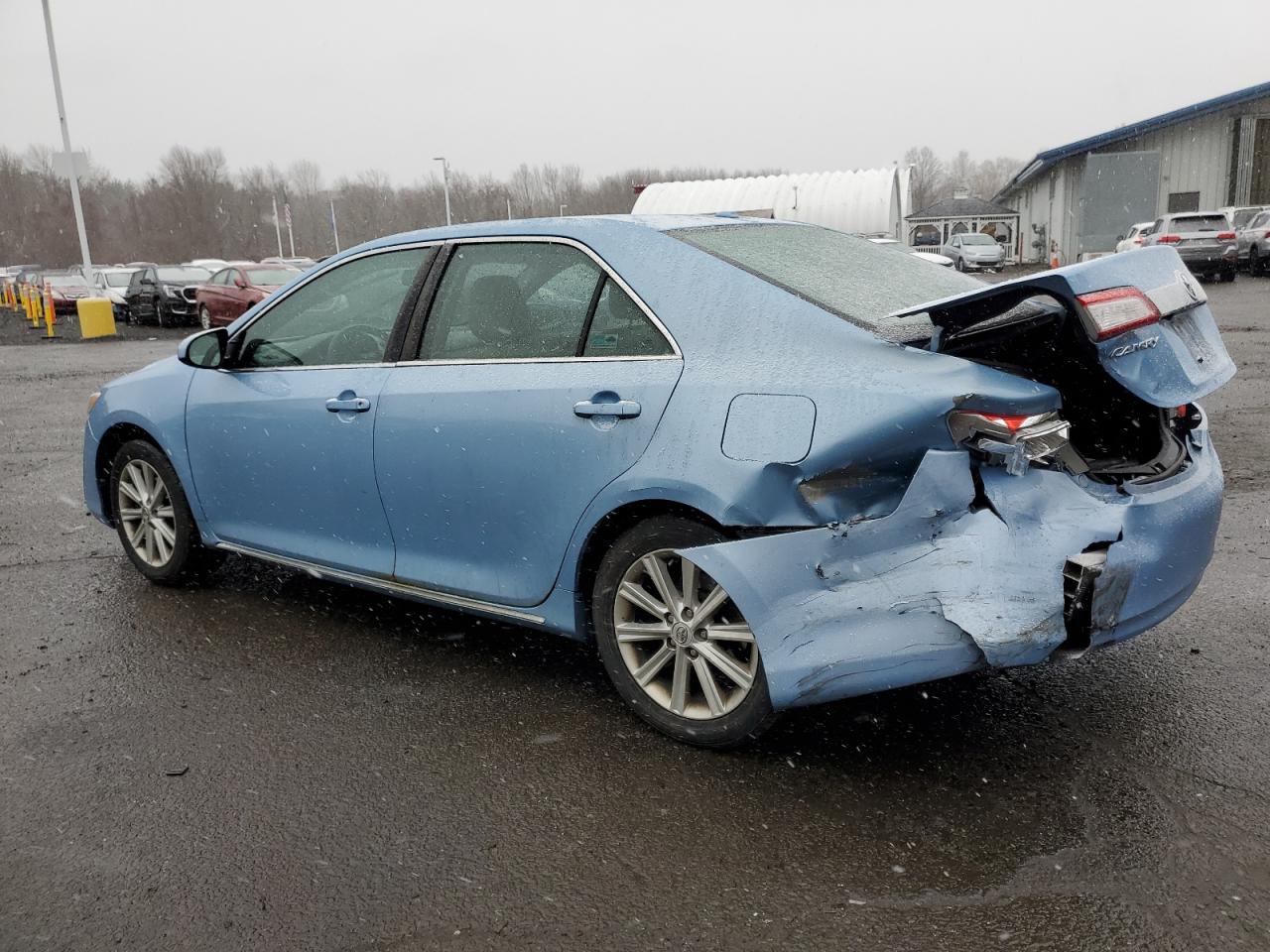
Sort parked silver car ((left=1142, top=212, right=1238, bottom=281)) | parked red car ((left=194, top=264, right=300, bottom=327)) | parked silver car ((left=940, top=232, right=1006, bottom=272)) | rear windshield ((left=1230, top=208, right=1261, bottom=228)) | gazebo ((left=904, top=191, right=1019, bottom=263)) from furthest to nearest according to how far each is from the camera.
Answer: gazebo ((left=904, top=191, right=1019, bottom=263)) < parked silver car ((left=940, top=232, right=1006, bottom=272)) < rear windshield ((left=1230, top=208, right=1261, bottom=228)) < parked silver car ((left=1142, top=212, right=1238, bottom=281)) < parked red car ((left=194, top=264, right=300, bottom=327))

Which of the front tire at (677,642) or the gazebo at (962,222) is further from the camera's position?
the gazebo at (962,222)

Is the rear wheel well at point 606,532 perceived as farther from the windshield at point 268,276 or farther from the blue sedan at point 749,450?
the windshield at point 268,276

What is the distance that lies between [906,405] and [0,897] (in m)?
2.56

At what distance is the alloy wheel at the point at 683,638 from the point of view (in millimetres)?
3143

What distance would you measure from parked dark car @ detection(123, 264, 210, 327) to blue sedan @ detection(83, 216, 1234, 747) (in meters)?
24.5

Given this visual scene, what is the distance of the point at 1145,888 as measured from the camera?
250 cm

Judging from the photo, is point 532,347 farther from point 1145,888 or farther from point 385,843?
point 1145,888

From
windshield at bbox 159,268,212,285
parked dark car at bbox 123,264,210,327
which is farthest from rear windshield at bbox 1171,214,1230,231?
windshield at bbox 159,268,212,285

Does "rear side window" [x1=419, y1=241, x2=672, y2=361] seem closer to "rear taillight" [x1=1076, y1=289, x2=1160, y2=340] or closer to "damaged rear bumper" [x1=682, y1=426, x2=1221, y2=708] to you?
"damaged rear bumper" [x1=682, y1=426, x2=1221, y2=708]

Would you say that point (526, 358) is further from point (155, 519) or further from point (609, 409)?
point (155, 519)

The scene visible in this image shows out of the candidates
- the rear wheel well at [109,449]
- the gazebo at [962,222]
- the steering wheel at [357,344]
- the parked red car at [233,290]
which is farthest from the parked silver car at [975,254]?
the steering wheel at [357,344]

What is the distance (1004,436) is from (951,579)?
40cm

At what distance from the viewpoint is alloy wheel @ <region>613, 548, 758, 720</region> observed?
3143 mm

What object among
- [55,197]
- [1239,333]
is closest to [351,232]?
[55,197]
